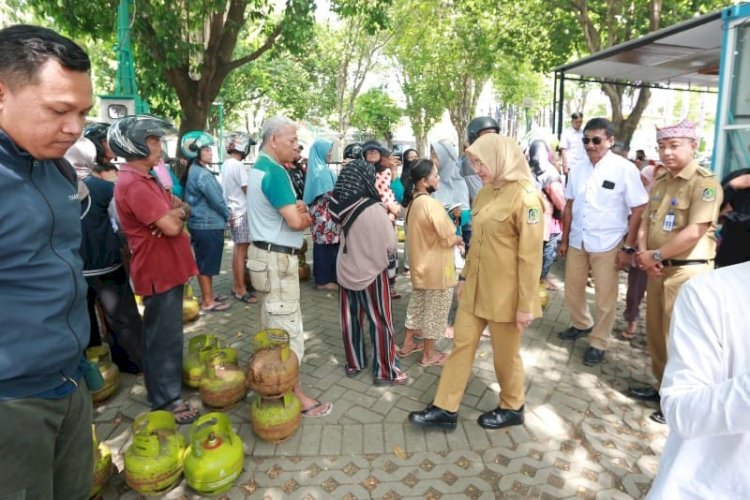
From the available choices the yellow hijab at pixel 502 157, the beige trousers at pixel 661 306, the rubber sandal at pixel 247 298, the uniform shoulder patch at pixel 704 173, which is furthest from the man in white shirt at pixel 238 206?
the uniform shoulder patch at pixel 704 173

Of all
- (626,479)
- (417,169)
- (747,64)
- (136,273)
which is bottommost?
(626,479)

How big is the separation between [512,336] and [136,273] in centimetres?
248

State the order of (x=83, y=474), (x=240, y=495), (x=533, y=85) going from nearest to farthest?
(x=83, y=474) → (x=240, y=495) → (x=533, y=85)

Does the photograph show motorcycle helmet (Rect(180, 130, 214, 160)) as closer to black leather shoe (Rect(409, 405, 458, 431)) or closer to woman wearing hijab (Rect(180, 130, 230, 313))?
woman wearing hijab (Rect(180, 130, 230, 313))

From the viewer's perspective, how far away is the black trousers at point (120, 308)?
11.3 feet

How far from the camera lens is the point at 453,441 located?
302cm

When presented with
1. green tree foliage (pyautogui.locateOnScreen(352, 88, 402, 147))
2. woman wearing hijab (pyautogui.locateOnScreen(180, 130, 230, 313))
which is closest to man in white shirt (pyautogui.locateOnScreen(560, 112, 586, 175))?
woman wearing hijab (pyautogui.locateOnScreen(180, 130, 230, 313))

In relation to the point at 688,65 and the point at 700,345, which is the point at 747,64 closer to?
the point at 688,65

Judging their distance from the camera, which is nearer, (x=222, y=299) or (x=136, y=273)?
(x=136, y=273)

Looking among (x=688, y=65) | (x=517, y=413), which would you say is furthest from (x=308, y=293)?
(x=688, y=65)

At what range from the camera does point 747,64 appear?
4.04 meters

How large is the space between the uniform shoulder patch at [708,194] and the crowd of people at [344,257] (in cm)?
1

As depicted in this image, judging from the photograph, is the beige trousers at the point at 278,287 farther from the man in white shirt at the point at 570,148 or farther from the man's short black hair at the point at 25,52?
the man in white shirt at the point at 570,148

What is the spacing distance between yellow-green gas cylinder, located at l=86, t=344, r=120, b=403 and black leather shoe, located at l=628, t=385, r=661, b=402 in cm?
400
